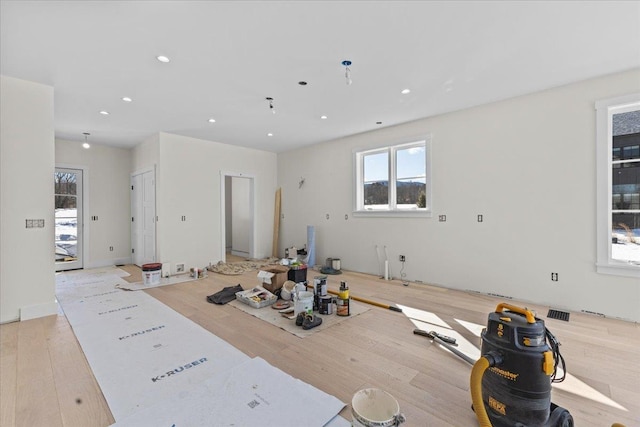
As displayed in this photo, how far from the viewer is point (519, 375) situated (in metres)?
1.44

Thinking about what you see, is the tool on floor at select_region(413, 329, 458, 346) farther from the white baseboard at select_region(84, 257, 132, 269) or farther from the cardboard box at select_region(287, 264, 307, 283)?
the white baseboard at select_region(84, 257, 132, 269)

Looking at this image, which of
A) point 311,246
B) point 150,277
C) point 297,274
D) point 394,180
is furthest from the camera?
point 311,246

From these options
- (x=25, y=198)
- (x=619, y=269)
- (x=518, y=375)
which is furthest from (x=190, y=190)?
(x=619, y=269)

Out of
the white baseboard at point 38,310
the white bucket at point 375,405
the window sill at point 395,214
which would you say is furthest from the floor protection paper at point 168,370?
the window sill at point 395,214

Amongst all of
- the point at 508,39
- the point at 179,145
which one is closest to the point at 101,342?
the point at 179,145

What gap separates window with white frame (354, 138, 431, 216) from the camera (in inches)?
190

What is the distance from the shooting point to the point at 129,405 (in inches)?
70.6

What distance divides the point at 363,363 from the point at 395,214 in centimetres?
324

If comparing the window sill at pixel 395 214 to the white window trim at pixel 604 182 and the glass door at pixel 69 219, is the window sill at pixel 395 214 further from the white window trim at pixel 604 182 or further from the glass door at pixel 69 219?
the glass door at pixel 69 219

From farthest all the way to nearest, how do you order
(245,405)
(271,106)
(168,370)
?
1. (271,106)
2. (168,370)
3. (245,405)

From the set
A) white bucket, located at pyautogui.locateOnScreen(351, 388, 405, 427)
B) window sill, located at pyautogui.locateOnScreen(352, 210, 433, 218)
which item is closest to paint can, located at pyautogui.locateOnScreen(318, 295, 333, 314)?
white bucket, located at pyautogui.locateOnScreen(351, 388, 405, 427)

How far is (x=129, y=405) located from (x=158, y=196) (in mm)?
4433

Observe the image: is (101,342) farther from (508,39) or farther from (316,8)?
(508,39)

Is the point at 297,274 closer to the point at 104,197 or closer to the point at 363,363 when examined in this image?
the point at 363,363
